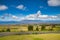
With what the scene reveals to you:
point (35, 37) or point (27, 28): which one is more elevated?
point (27, 28)

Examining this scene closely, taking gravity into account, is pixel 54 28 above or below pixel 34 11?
below

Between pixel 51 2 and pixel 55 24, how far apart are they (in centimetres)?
39

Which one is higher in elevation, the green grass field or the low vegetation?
the low vegetation

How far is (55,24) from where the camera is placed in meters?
2.33

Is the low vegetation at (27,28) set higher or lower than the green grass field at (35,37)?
higher

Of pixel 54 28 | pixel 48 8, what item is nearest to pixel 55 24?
pixel 54 28

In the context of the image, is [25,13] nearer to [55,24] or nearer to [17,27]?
[17,27]

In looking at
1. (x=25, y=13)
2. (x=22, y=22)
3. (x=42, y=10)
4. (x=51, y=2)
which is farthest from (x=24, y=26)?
(x=51, y=2)

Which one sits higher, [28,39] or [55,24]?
[55,24]

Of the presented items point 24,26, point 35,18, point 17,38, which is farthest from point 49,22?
point 17,38

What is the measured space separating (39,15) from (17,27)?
435mm

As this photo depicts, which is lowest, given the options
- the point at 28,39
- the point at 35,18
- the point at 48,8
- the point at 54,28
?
the point at 28,39

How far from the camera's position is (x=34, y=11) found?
2.34 meters

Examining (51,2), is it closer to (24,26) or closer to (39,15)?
(39,15)
